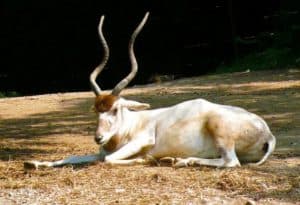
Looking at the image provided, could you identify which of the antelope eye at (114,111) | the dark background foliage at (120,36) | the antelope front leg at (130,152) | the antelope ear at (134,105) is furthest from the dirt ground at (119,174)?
the dark background foliage at (120,36)

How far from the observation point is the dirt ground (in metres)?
5.57

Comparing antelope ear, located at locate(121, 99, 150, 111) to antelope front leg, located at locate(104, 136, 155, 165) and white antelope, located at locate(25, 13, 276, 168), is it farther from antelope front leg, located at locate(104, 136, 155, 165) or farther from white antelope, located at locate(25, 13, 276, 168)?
antelope front leg, located at locate(104, 136, 155, 165)

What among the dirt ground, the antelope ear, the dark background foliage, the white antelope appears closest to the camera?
the dirt ground

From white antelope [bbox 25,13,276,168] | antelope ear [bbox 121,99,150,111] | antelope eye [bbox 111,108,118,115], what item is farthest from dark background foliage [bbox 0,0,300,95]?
antelope eye [bbox 111,108,118,115]

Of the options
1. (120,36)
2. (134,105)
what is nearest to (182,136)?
(134,105)

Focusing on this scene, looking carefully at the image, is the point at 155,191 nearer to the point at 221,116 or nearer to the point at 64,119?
the point at 221,116

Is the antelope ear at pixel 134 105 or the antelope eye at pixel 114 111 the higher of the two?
the antelope eye at pixel 114 111

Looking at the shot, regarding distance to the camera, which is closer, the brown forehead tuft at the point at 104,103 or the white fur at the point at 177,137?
the white fur at the point at 177,137

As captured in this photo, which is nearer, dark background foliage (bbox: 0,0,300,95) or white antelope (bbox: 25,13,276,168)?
white antelope (bbox: 25,13,276,168)

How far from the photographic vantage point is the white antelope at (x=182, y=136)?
263 inches

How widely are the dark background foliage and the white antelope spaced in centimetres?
1539

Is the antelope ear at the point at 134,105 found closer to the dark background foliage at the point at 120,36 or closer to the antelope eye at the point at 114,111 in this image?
the antelope eye at the point at 114,111

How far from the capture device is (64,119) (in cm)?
1160

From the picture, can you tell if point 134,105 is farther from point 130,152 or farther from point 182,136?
point 182,136
